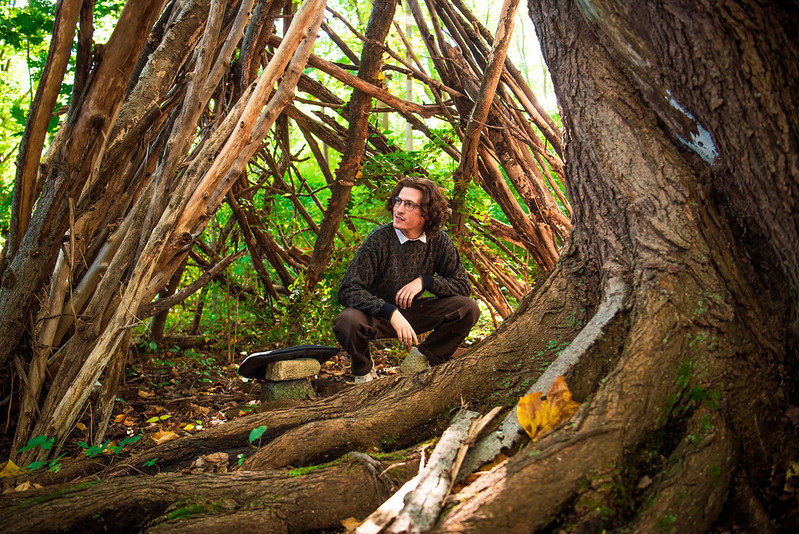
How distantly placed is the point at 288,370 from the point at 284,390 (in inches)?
5.0

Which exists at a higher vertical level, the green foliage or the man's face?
the man's face

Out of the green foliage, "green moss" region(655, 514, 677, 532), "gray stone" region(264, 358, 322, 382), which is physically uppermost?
"green moss" region(655, 514, 677, 532)

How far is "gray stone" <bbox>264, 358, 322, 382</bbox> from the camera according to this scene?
3488mm

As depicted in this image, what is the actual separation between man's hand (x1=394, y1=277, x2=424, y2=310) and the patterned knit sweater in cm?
8

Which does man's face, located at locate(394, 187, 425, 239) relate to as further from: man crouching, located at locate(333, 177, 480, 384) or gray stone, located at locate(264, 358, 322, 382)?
gray stone, located at locate(264, 358, 322, 382)

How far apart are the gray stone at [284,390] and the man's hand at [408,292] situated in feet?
2.61

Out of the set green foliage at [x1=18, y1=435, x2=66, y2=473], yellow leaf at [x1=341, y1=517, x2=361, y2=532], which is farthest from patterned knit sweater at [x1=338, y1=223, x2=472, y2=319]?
yellow leaf at [x1=341, y1=517, x2=361, y2=532]

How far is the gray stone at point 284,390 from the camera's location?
3.51 metres

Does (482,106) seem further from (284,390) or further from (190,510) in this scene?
(190,510)

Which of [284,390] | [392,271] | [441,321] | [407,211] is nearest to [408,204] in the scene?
[407,211]

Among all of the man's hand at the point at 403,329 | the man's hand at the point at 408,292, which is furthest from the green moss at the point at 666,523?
the man's hand at the point at 408,292

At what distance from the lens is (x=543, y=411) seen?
1.71 m

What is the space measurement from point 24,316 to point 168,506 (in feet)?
5.90

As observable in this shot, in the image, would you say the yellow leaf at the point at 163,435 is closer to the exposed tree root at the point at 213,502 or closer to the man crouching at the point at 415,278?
the man crouching at the point at 415,278
